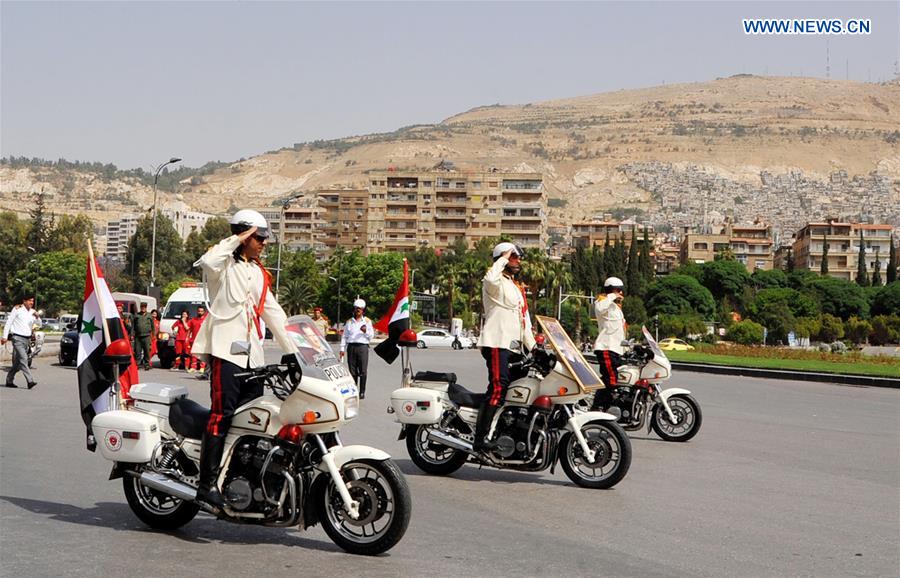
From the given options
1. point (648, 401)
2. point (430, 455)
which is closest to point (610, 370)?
point (648, 401)

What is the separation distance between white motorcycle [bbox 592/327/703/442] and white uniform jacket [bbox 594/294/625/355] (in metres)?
0.24

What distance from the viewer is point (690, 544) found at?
308 inches

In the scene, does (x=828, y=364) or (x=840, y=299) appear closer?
(x=828, y=364)

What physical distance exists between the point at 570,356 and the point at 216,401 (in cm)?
411

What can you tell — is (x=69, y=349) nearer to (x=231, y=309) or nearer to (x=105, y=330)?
(x=105, y=330)

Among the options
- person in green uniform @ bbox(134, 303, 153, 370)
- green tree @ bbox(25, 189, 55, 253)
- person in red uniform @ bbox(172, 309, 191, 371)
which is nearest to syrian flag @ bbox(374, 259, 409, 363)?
person in green uniform @ bbox(134, 303, 153, 370)

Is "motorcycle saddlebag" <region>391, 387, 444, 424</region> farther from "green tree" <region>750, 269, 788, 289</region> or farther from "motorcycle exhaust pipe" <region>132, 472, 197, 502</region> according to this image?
"green tree" <region>750, 269, 788, 289</region>

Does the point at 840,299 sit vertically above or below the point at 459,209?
below

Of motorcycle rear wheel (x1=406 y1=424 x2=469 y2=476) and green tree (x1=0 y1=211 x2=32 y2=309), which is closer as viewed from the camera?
motorcycle rear wheel (x1=406 y1=424 x2=469 y2=476)

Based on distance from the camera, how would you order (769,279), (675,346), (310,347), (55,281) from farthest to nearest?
(769,279) < (55,281) < (675,346) < (310,347)

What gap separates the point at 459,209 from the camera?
18350 centimetres

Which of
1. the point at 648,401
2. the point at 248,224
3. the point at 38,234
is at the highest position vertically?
the point at 38,234

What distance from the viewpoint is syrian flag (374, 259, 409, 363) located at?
11062mm

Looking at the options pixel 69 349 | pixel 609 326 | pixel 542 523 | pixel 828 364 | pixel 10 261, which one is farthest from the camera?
pixel 10 261
